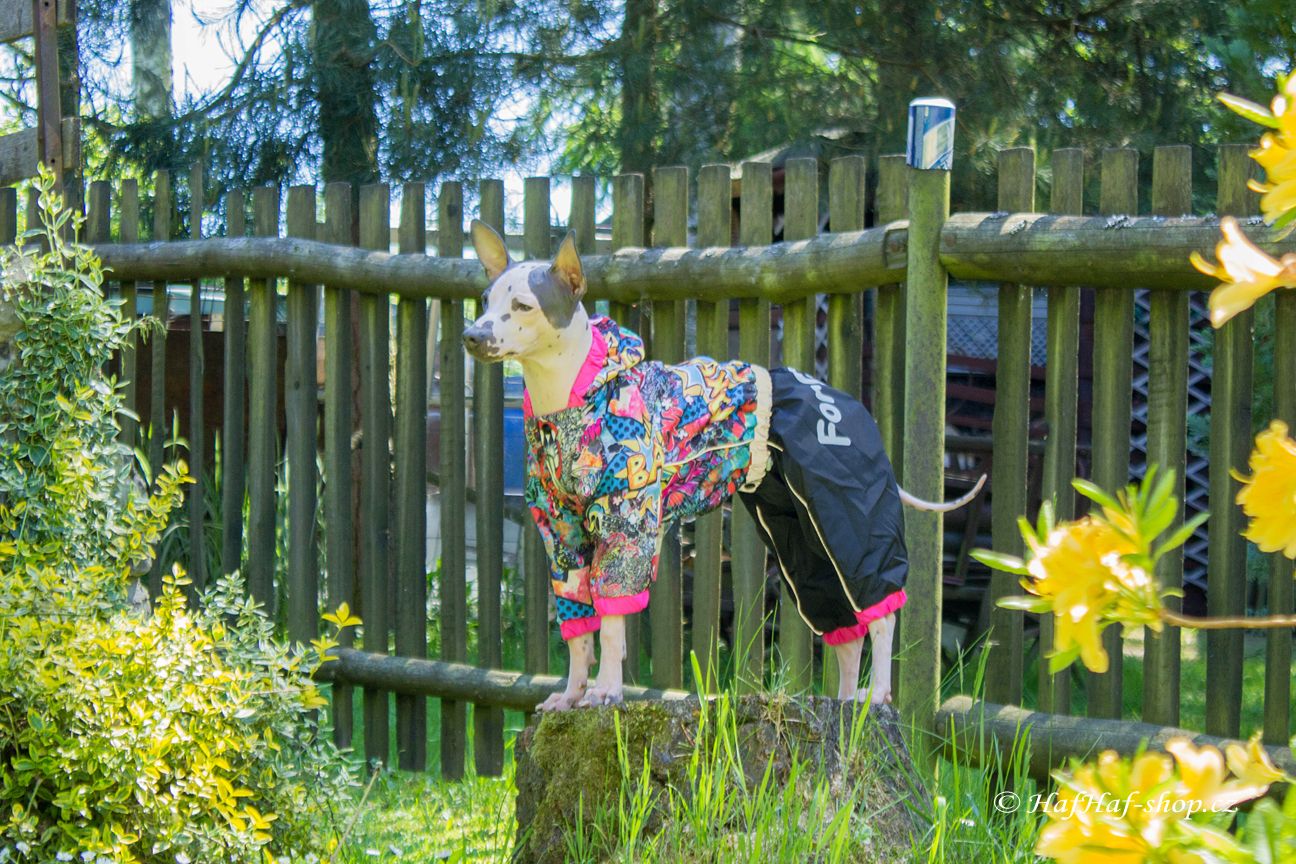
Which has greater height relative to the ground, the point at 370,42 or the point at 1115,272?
the point at 370,42

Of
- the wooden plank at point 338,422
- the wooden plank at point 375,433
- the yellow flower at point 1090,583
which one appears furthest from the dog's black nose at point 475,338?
the yellow flower at point 1090,583

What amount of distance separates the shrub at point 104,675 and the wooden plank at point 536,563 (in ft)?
3.19

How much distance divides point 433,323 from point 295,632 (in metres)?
5.91

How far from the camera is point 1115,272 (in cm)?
339

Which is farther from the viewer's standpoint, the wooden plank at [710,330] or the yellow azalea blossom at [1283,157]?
the wooden plank at [710,330]

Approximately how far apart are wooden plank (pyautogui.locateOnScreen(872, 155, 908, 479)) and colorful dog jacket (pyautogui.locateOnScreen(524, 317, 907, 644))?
460 mm

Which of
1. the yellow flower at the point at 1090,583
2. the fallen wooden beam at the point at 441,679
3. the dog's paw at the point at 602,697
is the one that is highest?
the yellow flower at the point at 1090,583

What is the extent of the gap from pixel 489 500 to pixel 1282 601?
2.31 m

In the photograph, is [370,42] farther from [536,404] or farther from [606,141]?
[536,404]

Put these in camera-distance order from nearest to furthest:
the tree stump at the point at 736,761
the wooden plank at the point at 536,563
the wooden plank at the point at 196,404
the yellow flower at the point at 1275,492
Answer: the yellow flower at the point at 1275,492 → the tree stump at the point at 736,761 → the wooden plank at the point at 536,563 → the wooden plank at the point at 196,404

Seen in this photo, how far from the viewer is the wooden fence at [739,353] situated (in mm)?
3424

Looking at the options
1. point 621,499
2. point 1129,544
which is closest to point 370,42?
point 621,499

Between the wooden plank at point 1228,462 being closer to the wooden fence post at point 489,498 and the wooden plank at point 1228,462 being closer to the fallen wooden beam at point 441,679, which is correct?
the fallen wooden beam at point 441,679

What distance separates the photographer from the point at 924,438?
3641 millimetres
